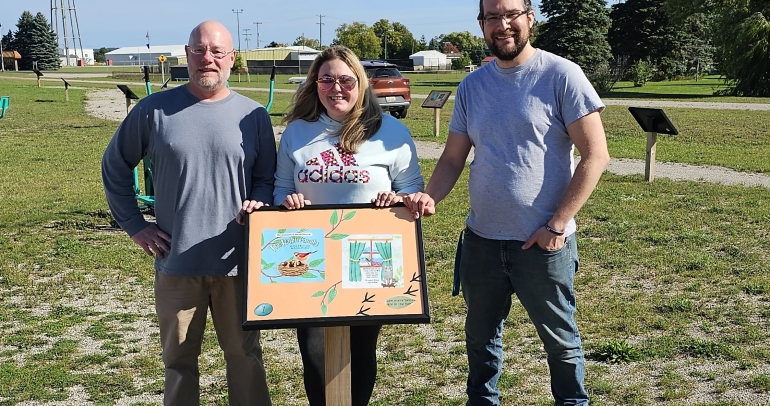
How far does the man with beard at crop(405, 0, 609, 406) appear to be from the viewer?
9.91 feet

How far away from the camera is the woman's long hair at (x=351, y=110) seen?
3209 mm

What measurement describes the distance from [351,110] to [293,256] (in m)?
0.69

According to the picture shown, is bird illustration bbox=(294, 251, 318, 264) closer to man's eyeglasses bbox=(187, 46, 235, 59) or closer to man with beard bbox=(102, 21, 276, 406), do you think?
man with beard bbox=(102, 21, 276, 406)

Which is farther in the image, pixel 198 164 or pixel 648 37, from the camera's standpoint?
pixel 648 37

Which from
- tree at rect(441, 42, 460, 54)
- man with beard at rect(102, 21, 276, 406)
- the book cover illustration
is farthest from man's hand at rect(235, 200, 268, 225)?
tree at rect(441, 42, 460, 54)

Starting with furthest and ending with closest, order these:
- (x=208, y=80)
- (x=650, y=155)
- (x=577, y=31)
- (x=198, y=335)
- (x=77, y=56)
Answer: (x=77, y=56), (x=577, y=31), (x=650, y=155), (x=198, y=335), (x=208, y=80)

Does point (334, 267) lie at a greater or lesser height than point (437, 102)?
greater

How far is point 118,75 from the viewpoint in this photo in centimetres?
6056

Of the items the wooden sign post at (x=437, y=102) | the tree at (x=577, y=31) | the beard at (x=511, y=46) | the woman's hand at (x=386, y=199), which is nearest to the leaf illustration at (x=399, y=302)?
the woman's hand at (x=386, y=199)

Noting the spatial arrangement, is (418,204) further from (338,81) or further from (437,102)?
(437,102)

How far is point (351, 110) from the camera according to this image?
327 cm

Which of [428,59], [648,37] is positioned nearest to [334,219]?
[648,37]

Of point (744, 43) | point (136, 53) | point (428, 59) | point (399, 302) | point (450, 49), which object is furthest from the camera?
point (136, 53)

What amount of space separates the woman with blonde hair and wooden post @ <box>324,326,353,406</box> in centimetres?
28
